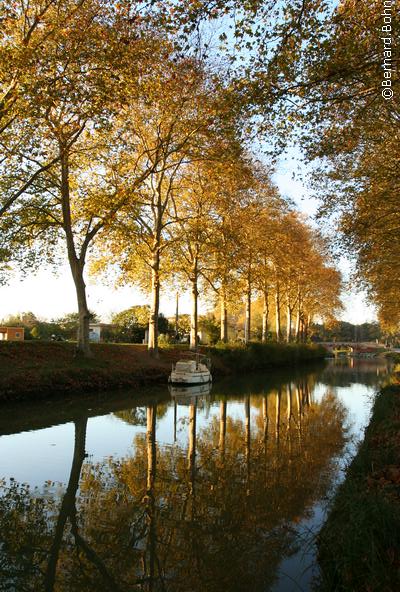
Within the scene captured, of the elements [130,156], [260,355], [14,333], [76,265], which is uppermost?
[130,156]

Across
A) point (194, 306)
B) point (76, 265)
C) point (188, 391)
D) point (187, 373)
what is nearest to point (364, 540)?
point (188, 391)

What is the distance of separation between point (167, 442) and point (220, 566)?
7355 millimetres

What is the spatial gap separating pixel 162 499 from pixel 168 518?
86 centimetres

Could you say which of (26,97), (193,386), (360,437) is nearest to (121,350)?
(193,386)

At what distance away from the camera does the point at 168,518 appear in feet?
25.1

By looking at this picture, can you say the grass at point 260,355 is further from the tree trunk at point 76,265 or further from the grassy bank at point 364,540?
the grassy bank at point 364,540

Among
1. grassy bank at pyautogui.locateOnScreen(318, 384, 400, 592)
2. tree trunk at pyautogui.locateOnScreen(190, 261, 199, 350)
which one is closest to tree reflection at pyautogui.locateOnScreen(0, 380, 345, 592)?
grassy bank at pyautogui.locateOnScreen(318, 384, 400, 592)

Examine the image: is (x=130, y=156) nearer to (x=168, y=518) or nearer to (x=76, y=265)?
(x=76, y=265)

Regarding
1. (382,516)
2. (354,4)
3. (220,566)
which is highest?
(354,4)

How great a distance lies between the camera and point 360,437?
14539 millimetres

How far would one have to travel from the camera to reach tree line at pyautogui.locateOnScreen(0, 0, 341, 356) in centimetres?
1589

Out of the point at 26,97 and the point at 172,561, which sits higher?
the point at 26,97

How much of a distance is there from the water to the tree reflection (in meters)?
0.02

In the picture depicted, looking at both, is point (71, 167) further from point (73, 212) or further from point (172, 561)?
point (172, 561)
